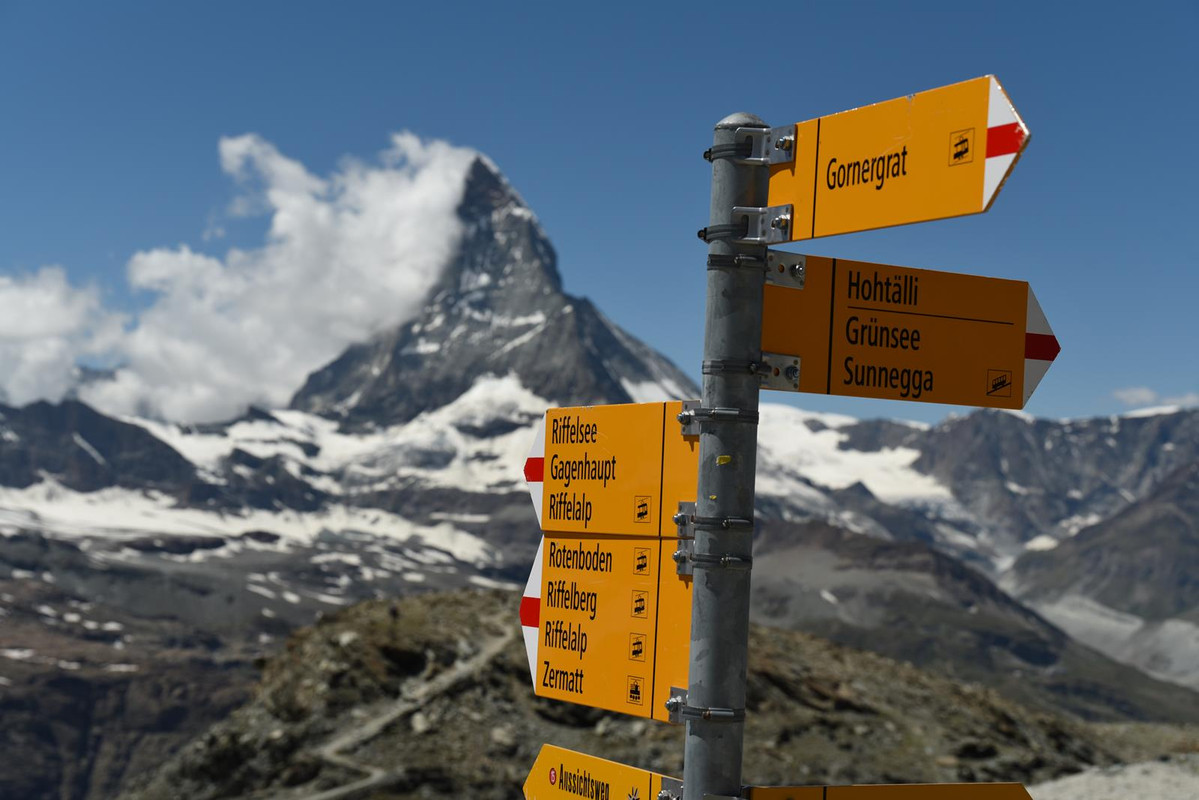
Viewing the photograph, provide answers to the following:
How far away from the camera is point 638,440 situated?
7.49m

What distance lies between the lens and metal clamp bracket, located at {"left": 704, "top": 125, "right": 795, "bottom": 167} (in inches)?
263

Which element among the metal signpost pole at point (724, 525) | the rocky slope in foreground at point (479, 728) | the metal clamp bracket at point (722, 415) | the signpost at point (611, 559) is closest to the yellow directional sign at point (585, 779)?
the signpost at point (611, 559)

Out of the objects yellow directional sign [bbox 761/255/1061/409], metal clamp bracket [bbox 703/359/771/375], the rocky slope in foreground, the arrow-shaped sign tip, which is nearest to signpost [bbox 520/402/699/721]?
metal clamp bracket [bbox 703/359/771/375]

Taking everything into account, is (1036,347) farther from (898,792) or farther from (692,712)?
(692,712)

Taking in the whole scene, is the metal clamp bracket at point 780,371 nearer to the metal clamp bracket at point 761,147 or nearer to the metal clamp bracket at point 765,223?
the metal clamp bracket at point 765,223

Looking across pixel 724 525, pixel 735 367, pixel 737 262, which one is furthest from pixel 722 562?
pixel 737 262

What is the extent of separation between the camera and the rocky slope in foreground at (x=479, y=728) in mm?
33000

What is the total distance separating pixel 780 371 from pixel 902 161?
1.20 meters

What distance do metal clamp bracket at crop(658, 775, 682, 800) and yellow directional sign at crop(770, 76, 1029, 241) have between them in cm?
300

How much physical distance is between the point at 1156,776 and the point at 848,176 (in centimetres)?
2825

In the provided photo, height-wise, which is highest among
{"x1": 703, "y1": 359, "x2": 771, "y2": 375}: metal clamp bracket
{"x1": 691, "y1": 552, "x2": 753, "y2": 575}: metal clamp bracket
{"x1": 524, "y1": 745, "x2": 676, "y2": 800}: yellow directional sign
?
{"x1": 703, "y1": 359, "x2": 771, "y2": 375}: metal clamp bracket

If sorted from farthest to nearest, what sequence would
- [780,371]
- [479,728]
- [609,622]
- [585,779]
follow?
[479,728], [585,779], [609,622], [780,371]

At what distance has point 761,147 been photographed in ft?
22.0

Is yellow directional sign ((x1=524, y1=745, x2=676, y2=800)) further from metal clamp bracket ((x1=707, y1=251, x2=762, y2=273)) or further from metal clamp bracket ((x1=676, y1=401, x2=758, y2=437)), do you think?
metal clamp bracket ((x1=707, y1=251, x2=762, y2=273))
